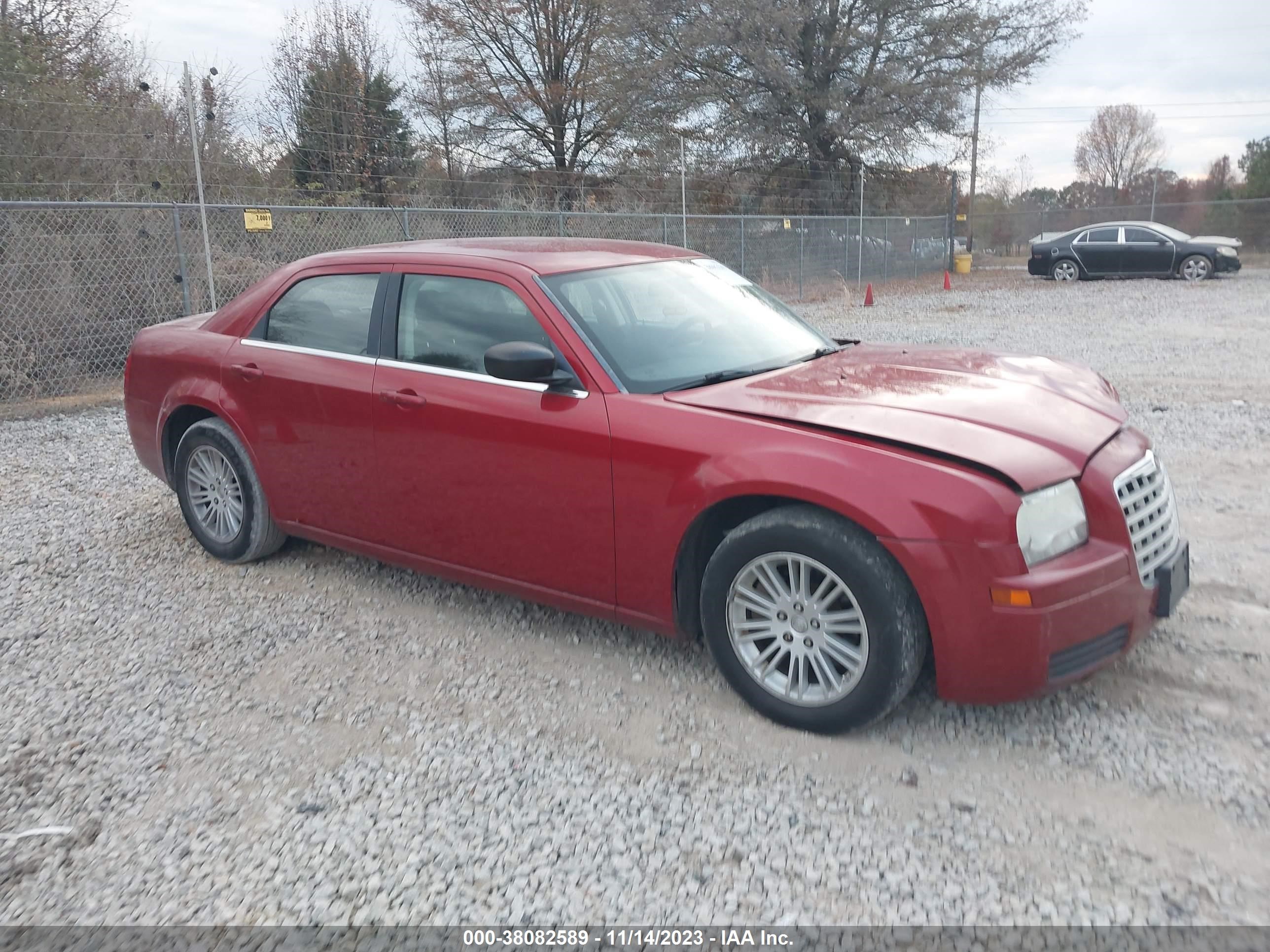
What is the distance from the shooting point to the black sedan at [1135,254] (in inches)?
905

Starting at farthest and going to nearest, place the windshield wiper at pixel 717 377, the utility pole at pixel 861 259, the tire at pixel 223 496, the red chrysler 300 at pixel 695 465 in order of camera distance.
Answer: the utility pole at pixel 861 259 → the tire at pixel 223 496 → the windshield wiper at pixel 717 377 → the red chrysler 300 at pixel 695 465

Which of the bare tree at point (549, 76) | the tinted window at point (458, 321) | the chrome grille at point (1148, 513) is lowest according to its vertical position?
the chrome grille at point (1148, 513)

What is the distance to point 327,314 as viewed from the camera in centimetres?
459

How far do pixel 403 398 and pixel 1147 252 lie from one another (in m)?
23.8

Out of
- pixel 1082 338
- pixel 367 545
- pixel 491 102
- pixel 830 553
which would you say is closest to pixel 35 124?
pixel 367 545

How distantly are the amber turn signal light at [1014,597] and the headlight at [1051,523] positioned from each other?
95 millimetres

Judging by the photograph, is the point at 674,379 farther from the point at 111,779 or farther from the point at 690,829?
the point at 111,779

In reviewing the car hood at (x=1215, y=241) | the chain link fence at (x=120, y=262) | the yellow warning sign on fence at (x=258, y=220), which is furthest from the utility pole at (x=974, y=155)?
the yellow warning sign on fence at (x=258, y=220)

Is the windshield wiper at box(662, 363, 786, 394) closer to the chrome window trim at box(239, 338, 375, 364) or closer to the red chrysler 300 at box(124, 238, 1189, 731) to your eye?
the red chrysler 300 at box(124, 238, 1189, 731)

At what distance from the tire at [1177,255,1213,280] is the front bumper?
2353 cm

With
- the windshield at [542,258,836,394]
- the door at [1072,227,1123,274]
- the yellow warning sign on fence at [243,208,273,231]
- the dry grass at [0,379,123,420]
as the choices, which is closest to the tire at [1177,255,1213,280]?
the door at [1072,227,1123,274]

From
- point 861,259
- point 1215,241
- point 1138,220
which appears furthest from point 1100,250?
point 1138,220

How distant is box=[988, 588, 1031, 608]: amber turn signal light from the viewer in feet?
9.42

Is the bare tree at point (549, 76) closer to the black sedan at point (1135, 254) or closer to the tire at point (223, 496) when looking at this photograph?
the black sedan at point (1135, 254)
